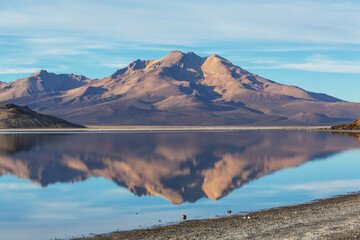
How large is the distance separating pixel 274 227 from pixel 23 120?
177410mm

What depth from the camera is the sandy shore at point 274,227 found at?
14.9m

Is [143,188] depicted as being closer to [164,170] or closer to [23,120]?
[164,170]

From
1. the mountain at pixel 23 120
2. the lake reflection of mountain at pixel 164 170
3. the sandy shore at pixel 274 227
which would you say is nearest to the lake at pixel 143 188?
the lake reflection of mountain at pixel 164 170

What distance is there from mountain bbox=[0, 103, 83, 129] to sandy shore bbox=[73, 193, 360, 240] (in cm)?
16861

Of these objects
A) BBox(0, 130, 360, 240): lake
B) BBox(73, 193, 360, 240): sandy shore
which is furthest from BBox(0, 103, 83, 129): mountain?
BBox(73, 193, 360, 240): sandy shore

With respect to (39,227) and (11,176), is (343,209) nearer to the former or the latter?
(39,227)

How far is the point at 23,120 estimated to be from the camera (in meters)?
182

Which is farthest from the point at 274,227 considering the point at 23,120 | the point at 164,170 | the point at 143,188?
the point at 23,120

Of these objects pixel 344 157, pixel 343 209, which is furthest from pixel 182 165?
pixel 343 209

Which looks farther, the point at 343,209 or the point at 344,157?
the point at 344,157

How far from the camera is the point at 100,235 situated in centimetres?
1648

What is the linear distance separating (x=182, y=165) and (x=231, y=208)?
20.8m

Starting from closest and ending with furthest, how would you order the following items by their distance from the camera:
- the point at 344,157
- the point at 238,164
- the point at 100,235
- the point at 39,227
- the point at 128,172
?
1. the point at 100,235
2. the point at 39,227
3. the point at 128,172
4. the point at 238,164
5. the point at 344,157

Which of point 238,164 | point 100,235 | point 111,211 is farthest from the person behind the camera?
point 238,164
